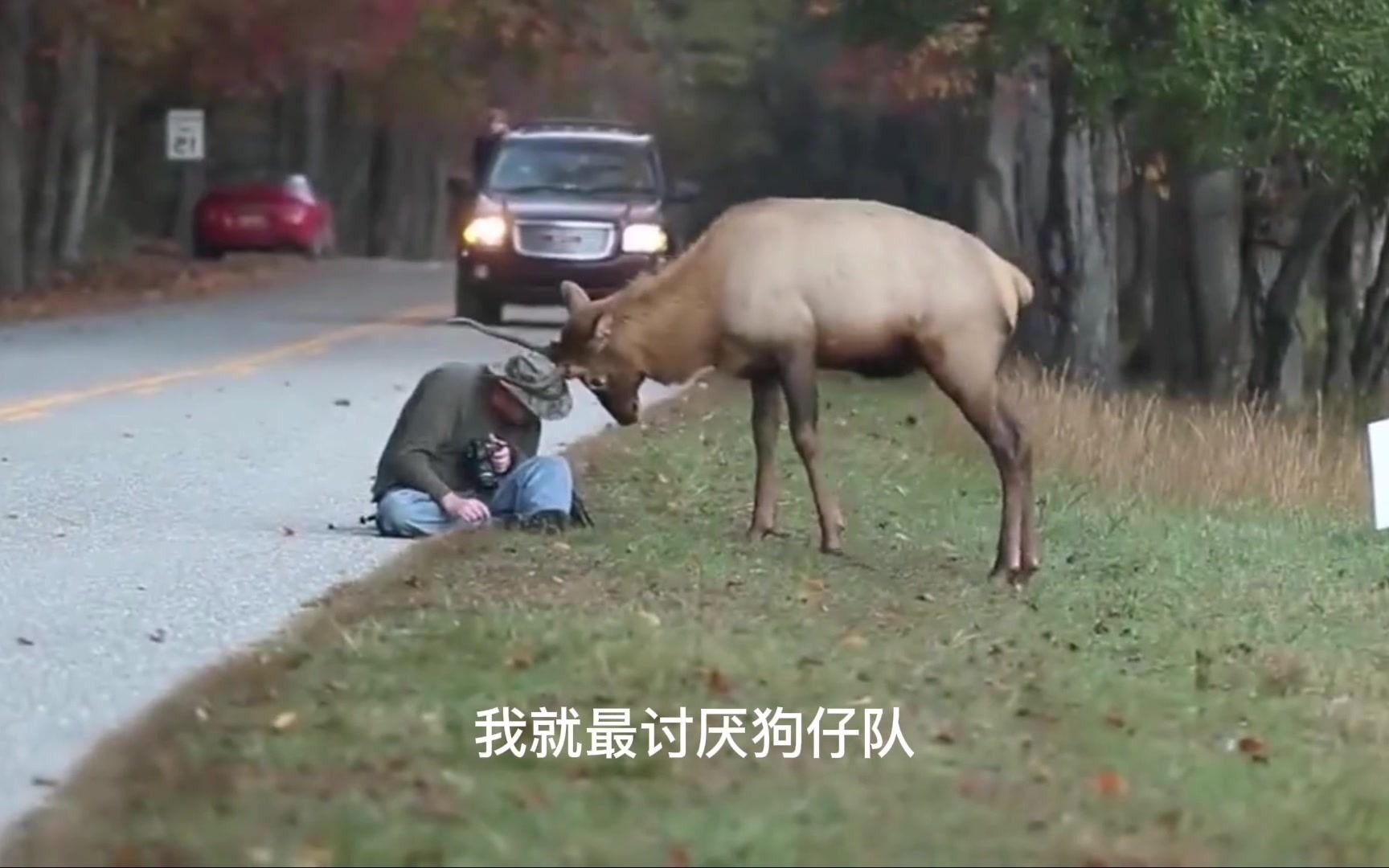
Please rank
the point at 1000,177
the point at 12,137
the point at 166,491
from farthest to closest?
1. the point at 12,137
2. the point at 1000,177
3. the point at 166,491

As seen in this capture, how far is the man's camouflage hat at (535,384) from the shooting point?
14.3 meters

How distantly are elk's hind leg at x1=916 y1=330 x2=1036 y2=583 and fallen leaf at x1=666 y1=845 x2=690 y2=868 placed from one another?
6.69 meters

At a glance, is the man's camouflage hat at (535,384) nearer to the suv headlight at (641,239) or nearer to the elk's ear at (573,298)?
the elk's ear at (573,298)

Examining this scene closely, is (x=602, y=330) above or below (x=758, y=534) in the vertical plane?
above

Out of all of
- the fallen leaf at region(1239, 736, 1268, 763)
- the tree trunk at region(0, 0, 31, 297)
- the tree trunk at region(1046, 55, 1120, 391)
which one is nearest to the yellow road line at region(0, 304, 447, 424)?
the tree trunk at region(1046, 55, 1120, 391)

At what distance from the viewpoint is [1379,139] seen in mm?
25094

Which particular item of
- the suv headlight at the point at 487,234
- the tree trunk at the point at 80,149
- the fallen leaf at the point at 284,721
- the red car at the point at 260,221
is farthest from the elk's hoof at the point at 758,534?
the red car at the point at 260,221

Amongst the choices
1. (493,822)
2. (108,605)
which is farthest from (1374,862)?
(108,605)

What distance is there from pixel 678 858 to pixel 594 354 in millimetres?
7173

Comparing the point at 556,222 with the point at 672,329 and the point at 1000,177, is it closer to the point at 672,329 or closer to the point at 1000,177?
the point at 1000,177

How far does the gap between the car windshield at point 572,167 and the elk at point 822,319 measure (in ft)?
58.5

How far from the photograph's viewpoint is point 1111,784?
29.3 ft

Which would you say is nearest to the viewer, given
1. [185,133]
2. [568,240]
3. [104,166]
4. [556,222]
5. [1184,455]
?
[1184,455]

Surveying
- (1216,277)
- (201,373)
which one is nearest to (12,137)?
(1216,277)
